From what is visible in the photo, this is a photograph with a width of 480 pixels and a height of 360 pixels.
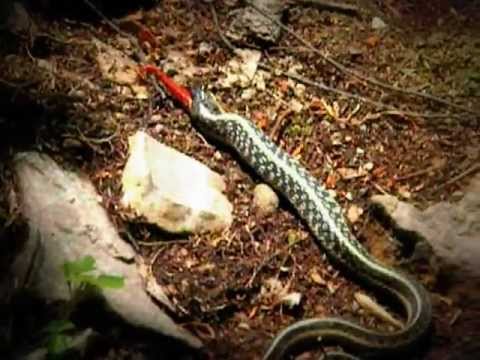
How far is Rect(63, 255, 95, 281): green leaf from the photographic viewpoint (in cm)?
341

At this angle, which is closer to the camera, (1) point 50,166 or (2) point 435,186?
(1) point 50,166

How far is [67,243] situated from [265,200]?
1226 mm

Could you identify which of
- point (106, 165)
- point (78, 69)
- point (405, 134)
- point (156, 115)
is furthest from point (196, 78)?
point (405, 134)

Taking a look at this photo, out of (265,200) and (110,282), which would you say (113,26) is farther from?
(110,282)

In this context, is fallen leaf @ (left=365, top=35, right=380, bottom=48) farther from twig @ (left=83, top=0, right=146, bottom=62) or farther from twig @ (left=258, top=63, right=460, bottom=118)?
twig @ (left=83, top=0, right=146, bottom=62)

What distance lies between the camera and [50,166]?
13.2 ft

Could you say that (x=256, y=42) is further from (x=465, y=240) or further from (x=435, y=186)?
(x=465, y=240)

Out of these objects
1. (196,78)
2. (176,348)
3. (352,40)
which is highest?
(352,40)

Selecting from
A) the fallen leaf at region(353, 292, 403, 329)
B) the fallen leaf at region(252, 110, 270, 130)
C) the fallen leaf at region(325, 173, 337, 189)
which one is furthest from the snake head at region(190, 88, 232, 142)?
the fallen leaf at region(353, 292, 403, 329)

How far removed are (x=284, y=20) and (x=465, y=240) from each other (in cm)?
219

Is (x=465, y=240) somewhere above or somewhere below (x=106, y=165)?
above

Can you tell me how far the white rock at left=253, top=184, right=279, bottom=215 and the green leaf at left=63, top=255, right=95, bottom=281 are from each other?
1.24 metres

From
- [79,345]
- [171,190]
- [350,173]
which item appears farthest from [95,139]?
[350,173]

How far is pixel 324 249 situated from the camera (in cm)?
429
